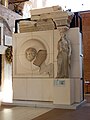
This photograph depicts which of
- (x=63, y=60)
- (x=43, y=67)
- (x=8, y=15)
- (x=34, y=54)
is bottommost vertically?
(x=43, y=67)

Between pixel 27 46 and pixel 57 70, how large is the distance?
1.43 metres

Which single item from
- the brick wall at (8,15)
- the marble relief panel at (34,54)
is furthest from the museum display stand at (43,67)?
the brick wall at (8,15)

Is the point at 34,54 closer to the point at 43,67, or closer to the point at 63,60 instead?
the point at 43,67

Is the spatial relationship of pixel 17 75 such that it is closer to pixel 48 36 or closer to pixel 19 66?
pixel 19 66

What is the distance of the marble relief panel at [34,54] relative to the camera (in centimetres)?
746

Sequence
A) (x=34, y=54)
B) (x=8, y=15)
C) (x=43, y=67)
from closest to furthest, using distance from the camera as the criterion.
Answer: (x=43, y=67)
(x=34, y=54)
(x=8, y=15)

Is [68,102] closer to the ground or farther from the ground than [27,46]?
closer to the ground

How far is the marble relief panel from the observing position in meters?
7.46

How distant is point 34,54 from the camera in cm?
765

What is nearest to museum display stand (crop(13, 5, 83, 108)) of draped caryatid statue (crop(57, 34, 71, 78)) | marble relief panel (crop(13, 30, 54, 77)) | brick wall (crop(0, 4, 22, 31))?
marble relief panel (crop(13, 30, 54, 77))

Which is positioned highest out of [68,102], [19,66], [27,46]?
[27,46]

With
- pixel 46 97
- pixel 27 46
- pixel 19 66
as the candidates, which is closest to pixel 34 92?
pixel 46 97

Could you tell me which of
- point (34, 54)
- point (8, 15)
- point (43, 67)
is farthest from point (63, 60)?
point (8, 15)

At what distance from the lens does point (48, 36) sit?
7.54 m
